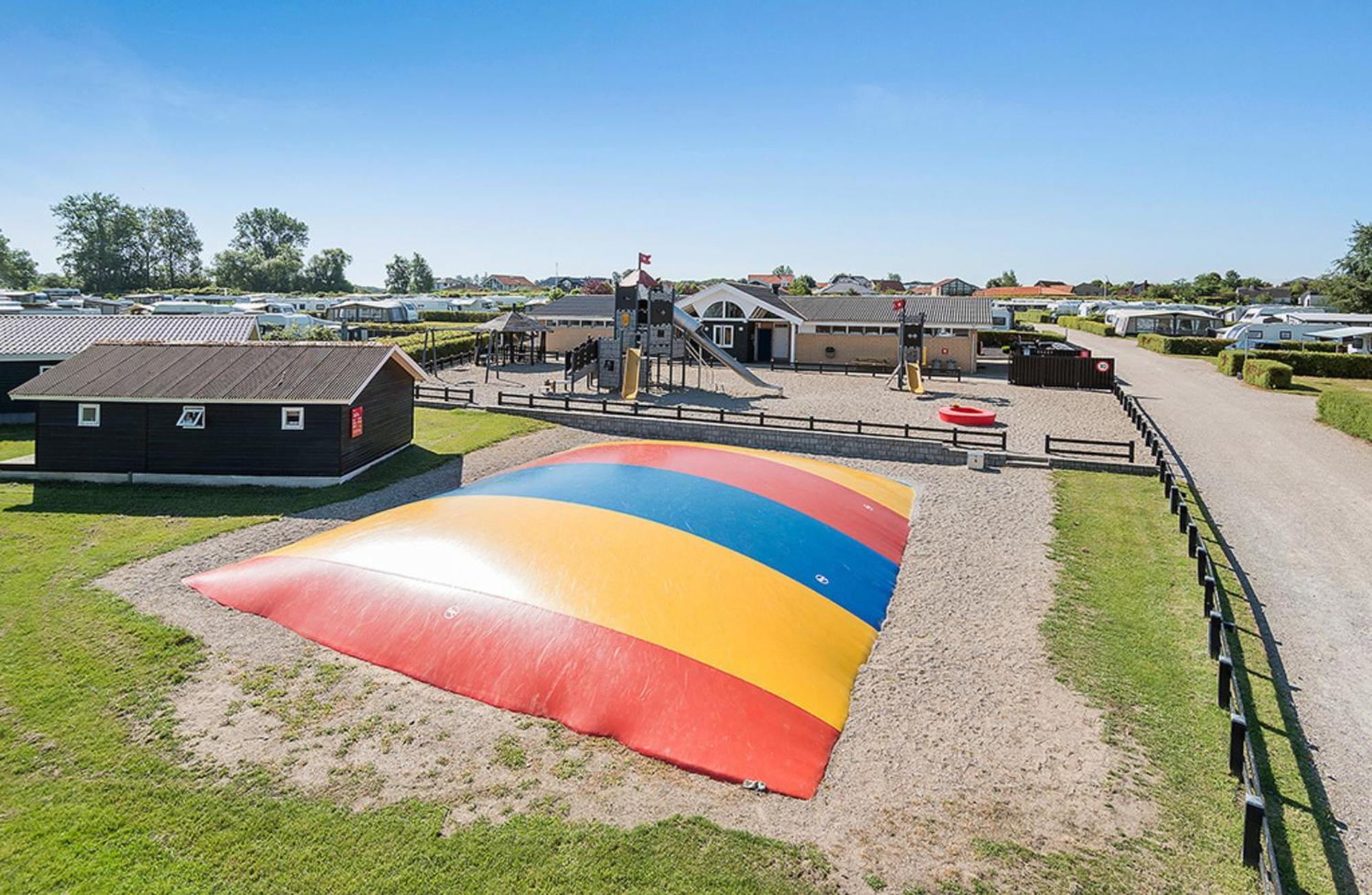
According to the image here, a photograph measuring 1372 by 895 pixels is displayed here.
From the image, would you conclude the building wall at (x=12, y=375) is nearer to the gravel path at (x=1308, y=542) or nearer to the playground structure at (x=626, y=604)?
the playground structure at (x=626, y=604)

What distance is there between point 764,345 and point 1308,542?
33.5m

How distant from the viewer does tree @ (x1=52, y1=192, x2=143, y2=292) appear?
10812 centimetres

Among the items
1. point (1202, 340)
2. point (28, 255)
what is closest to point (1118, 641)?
point (1202, 340)

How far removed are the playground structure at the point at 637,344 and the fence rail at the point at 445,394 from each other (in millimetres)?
4608

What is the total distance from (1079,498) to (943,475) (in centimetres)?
378

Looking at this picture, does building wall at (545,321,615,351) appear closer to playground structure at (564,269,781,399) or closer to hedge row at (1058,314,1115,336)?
playground structure at (564,269,781,399)

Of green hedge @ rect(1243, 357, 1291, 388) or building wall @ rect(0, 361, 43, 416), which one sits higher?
green hedge @ rect(1243, 357, 1291, 388)

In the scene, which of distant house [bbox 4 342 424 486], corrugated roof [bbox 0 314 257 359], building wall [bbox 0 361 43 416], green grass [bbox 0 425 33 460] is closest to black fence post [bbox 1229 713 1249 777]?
distant house [bbox 4 342 424 486]

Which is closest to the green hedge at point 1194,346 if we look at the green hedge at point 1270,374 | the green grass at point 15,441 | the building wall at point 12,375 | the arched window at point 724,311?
the green hedge at point 1270,374

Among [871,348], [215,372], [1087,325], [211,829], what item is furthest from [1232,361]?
[211,829]

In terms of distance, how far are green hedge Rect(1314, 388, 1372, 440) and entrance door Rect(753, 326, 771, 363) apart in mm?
26608

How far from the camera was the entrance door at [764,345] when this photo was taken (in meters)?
46.8

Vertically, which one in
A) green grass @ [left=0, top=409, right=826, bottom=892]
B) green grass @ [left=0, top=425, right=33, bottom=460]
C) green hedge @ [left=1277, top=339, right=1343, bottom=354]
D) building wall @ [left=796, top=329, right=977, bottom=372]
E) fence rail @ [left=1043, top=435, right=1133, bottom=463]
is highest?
green hedge @ [left=1277, top=339, right=1343, bottom=354]

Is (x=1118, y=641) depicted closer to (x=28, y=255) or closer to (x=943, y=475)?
(x=943, y=475)
